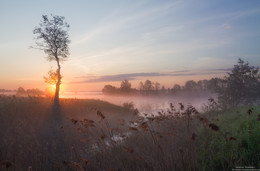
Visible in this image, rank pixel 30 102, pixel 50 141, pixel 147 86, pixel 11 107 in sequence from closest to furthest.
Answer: pixel 50 141
pixel 11 107
pixel 30 102
pixel 147 86

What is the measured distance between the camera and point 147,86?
109438 mm

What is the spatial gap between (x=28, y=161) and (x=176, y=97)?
97555 mm

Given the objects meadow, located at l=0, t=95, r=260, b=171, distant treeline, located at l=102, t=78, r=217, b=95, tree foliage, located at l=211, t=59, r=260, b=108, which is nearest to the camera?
meadow, located at l=0, t=95, r=260, b=171

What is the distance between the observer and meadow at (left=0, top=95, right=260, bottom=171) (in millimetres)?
4207

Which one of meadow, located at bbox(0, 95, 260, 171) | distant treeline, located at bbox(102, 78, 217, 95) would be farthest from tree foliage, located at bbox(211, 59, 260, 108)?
distant treeline, located at bbox(102, 78, 217, 95)

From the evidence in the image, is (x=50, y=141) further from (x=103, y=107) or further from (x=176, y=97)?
(x=176, y=97)

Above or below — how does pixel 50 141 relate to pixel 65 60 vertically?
below

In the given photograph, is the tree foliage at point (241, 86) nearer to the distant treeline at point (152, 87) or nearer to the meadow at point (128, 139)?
the meadow at point (128, 139)

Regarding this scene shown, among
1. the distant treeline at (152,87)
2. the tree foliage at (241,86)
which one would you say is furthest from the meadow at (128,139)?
the distant treeline at (152,87)

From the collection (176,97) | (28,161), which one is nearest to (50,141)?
(28,161)

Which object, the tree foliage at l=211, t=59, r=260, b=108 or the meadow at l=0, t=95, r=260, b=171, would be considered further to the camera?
the tree foliage at l=211, t=59, r=260, b=108

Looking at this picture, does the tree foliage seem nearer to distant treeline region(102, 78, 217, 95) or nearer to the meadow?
the meadow

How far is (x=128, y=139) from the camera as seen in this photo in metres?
8.23

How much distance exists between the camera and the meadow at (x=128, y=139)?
166 inches
